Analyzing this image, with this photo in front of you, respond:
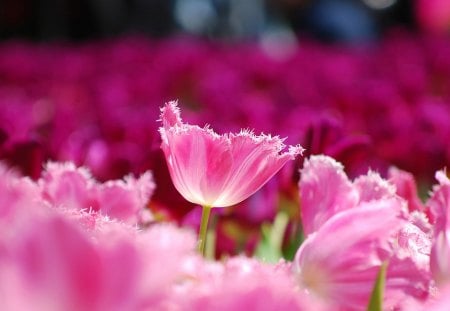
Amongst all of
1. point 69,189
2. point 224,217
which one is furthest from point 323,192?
point 224,217

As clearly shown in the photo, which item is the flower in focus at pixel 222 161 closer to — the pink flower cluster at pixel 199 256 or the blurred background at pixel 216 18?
the pink flower cluster at pixel 199 256

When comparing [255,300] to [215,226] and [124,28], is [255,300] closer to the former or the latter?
[215,226]

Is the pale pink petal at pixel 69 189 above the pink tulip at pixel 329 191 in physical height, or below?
below

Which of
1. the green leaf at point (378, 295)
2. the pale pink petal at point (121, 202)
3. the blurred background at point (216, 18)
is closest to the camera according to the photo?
the green leaf at point (378, 295)

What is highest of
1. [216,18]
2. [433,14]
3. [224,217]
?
[433,14]

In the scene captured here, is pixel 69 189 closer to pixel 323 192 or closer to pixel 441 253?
pixel 323 192

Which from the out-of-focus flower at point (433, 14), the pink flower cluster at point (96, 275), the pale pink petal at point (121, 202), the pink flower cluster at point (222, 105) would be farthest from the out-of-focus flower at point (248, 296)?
the out-of-focus flower at point (433, 14)

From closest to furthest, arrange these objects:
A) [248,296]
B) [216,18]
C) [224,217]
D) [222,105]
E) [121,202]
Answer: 1. [248,296]
2. [121,202]
3. [224,217]
4. [222,105]
5. [216,18]

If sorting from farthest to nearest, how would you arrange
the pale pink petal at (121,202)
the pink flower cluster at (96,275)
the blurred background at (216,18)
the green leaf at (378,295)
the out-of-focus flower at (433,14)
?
1. the out-of-focus flower at (433,14)
2. the blurred background at (216,18)
3. the pale pink petal at (121,202)
4. the green leaf at (378,295)
5. the pink flower cluster at (96,275)

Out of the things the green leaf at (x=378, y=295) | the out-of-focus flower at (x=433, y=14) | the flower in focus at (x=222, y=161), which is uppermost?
the out-of-focus flower at (x=433, y=14)
